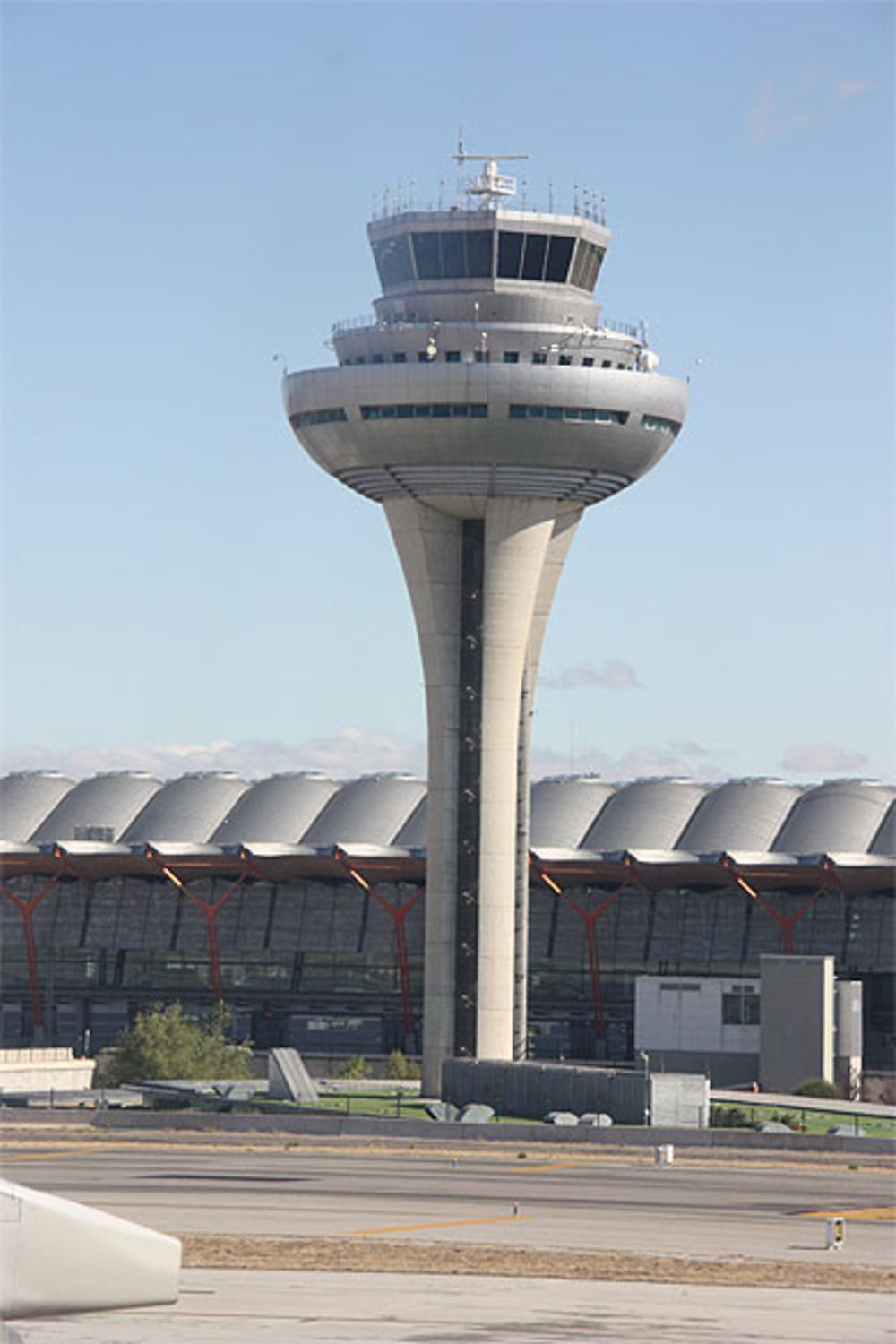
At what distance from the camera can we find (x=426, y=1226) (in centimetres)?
5594

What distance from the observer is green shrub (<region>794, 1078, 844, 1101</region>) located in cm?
10506

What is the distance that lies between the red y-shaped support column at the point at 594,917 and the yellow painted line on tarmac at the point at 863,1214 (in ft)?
235

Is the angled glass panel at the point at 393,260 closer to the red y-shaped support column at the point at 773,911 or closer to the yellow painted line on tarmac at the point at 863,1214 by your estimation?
the red y-shaped support column at the point at 773,911

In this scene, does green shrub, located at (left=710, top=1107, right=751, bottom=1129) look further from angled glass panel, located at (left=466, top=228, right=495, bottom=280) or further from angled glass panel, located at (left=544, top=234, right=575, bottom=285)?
angled glass panel, located at (left=466, top=228, right=495, bottom=280)

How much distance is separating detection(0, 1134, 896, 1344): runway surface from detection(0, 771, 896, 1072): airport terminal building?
197 ft

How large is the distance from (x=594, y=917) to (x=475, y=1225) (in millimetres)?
83559

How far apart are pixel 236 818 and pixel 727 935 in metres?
40.7

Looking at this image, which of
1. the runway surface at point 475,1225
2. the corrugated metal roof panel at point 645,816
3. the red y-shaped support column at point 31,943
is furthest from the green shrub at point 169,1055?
the corrugated metal roof panel at point 645,816

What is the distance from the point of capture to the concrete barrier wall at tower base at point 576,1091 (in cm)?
8606

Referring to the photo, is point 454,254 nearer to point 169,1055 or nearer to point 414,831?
point 169,1055

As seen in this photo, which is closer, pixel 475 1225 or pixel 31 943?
pixel 475 1225

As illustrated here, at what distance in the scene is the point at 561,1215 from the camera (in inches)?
2304

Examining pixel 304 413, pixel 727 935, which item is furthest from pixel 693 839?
pixel 304 413

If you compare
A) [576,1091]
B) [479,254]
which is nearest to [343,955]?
[479,254]
